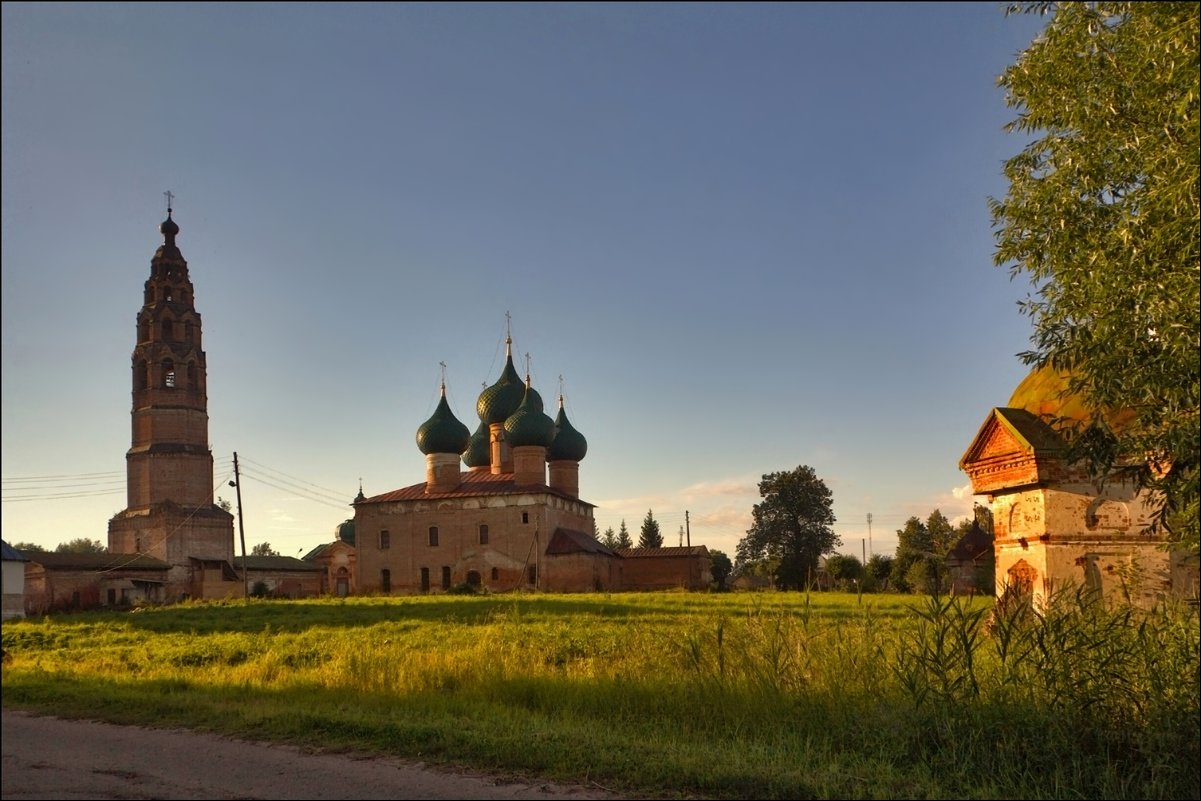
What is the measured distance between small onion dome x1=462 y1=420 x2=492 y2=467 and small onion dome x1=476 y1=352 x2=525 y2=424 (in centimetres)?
111

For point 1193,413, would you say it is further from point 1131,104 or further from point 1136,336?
point 1131,104

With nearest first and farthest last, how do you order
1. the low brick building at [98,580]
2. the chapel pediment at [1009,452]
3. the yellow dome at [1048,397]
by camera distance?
the chapel pediment at [1009,452], the yellow dome at [1048,397], the low brick building at [98,580]

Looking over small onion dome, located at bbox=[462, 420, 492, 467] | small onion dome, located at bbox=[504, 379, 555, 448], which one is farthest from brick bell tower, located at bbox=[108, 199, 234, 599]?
small onion dome, located at bbox=[504, 379, 555, 448]

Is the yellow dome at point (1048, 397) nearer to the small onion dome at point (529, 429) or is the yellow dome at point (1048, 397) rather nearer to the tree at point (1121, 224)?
the tree at point (1121, 224)

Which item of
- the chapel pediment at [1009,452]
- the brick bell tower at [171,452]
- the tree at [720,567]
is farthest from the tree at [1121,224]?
the tree at [720,567]

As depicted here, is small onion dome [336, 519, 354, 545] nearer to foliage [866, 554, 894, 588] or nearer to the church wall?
the church wall

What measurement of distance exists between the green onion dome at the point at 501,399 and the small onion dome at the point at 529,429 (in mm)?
3667

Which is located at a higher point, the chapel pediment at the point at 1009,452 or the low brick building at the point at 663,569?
the chapel pediment at the point at 1009,452

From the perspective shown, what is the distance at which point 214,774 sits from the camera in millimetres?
6125

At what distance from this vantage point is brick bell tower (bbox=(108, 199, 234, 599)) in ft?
172

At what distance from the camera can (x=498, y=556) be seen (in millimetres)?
50188

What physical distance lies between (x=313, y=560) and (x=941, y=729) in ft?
195

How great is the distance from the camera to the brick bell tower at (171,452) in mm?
52500

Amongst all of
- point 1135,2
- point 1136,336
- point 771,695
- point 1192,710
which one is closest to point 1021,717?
point 1192,710
